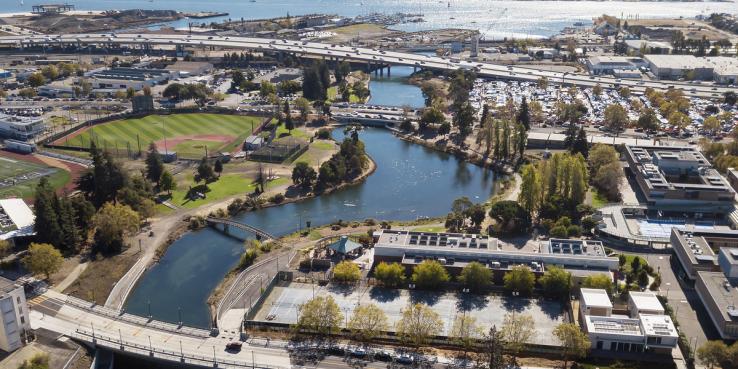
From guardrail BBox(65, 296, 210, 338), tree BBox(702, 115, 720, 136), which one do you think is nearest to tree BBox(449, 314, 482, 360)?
guardrail BBox(65, 296, 210, 338)

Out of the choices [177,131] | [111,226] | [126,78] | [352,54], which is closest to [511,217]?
[111,226]

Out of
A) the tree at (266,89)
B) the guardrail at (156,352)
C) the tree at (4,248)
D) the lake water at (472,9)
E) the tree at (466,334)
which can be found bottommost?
the guardrail at (156,352)

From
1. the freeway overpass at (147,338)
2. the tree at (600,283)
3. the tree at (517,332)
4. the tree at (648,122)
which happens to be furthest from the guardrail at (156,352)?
the tree at (648,122)

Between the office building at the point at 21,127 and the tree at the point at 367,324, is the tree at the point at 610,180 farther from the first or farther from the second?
the office building at the point at 21,127

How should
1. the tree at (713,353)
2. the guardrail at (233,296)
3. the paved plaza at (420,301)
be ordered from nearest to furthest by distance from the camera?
the tree at (713,353)
the paved plaza at (420,301)
the guardrail at (233,296)

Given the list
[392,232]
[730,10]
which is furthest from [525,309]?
[730,10]

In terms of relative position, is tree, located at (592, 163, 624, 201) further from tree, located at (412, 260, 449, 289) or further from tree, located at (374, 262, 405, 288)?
tree, located at (374, 262, 405, 288)

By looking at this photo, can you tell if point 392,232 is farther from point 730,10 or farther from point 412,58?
point 730,10
